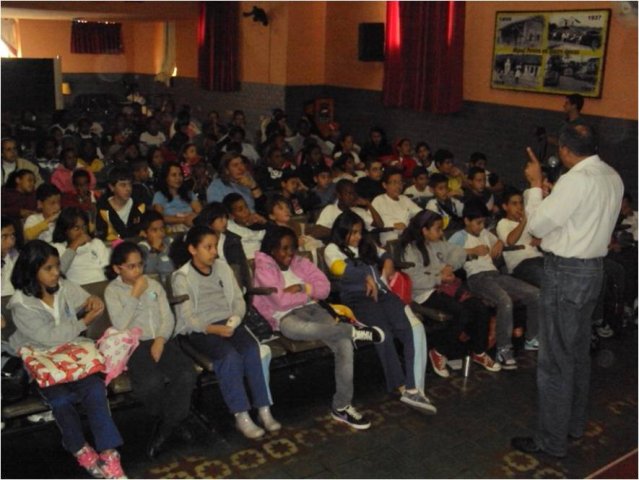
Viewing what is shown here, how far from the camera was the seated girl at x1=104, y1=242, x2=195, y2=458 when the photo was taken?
3.55 metres

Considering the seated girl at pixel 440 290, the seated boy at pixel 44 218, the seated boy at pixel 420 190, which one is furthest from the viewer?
the seated boy at pixel 420 190

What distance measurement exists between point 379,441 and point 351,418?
231 mm

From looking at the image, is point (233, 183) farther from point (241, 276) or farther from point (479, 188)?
point (479, 188)

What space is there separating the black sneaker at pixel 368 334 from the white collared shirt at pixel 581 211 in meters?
1.14

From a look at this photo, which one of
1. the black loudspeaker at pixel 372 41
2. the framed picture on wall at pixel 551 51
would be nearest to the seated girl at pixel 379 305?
the framed picture on wall at pixel 551 51

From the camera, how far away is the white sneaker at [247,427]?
3.78 m

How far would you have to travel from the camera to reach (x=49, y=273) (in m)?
3.45

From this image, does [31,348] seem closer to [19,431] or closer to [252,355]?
[19,431]

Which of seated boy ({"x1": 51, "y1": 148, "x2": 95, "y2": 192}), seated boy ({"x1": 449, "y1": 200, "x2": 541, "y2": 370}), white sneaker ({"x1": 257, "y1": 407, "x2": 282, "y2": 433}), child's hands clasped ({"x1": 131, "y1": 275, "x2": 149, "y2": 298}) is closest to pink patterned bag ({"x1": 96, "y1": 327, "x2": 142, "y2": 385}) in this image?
child's hands clasped ({"x1": 131, "y1": 275, "x2": 149, "y2": 298})

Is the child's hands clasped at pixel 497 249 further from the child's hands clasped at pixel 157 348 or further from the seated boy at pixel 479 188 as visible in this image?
the child's hands clasped at pixel 157 348

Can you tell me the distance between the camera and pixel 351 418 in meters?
3.98

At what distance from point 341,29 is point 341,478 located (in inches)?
372

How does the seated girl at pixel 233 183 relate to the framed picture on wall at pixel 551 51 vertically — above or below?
below

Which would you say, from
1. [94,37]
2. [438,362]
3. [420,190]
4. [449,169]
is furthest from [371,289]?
[94,37]
